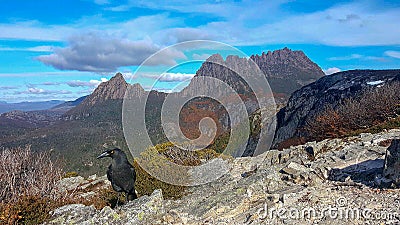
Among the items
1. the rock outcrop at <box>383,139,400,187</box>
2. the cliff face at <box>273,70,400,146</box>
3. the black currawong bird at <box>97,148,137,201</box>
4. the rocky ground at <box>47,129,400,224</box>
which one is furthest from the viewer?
the cliff face at <box>273,70,400,146</box>

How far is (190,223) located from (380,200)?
182 inches

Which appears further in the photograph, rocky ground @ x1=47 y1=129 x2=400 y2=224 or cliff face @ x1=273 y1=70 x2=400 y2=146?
cliff face @ x1=273 y1=70 x2=400 y2=146

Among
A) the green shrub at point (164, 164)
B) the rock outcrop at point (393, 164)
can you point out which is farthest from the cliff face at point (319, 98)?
the rock outcrop at point (393, 164)

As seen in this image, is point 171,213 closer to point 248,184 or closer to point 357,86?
point 248,184

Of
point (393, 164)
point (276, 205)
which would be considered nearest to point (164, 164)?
point (276, 205)

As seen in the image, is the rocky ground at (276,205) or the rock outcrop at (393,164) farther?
the rock outcrop at (393,164)

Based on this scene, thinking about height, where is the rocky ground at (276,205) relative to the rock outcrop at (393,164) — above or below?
below

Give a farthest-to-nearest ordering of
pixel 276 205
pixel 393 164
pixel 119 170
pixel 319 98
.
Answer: pixel 319 98, pixel 393 164, pixel 119 170, pixel 276 205

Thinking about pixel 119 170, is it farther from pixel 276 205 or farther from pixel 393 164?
pixel 393 164

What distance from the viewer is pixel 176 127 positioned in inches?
529

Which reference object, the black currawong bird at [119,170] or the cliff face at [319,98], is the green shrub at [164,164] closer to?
the black currawong bird at [119,170]

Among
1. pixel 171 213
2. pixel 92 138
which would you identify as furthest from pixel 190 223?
pixel 92 138

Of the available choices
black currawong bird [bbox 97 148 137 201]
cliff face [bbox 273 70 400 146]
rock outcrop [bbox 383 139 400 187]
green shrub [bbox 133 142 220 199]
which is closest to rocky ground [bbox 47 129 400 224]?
rock outcrop [bbox 383 139 400 187]

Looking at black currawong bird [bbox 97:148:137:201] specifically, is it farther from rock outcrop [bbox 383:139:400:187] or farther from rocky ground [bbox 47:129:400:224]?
rock outcrop [bbox 383:139:400:187]
